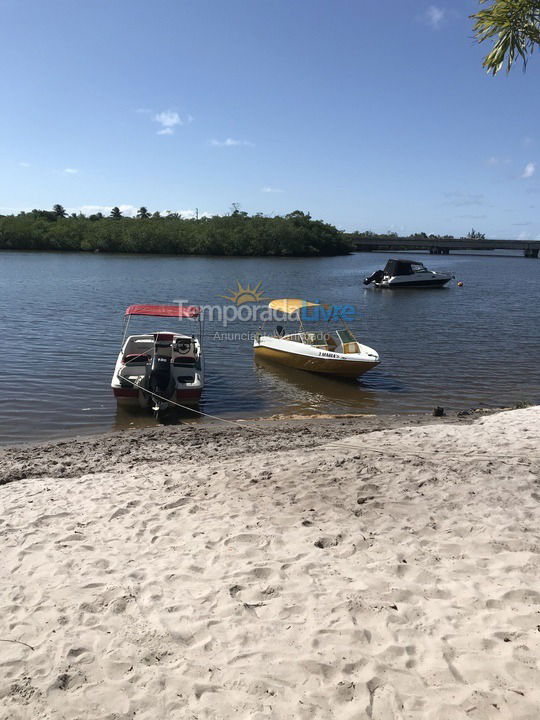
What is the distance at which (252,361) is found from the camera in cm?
2106

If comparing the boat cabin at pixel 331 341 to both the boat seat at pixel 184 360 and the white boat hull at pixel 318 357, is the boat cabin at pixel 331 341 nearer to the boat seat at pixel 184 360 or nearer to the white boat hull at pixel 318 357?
the white boat hull at pixel 318 357

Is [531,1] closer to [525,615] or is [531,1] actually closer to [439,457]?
[439,457]

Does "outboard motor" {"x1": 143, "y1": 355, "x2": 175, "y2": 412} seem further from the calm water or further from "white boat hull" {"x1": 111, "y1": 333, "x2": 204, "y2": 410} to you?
the calm water

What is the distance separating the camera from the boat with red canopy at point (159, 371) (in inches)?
545

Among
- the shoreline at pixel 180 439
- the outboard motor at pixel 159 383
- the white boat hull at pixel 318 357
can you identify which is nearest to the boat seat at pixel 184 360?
the outboard motor at pixel 159 383

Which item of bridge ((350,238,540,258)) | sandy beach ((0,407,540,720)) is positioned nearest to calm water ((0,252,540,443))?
sandy beach ((0,407,540,720))

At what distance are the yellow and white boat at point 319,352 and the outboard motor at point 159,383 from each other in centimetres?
635

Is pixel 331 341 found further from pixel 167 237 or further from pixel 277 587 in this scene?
pixel 167 237

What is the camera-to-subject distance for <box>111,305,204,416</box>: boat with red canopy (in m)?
13.8

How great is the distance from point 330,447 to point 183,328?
Result: 19333mm

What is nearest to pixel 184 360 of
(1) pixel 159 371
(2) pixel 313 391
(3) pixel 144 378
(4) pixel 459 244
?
(1) pixel 159 371

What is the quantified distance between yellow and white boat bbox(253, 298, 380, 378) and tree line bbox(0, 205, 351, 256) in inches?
3448

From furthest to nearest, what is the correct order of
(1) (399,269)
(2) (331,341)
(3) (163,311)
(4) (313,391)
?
(1) (399,269), (2) (331,341), (4) (313,391), (3) (163,311)

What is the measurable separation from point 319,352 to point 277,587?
13.5 m
